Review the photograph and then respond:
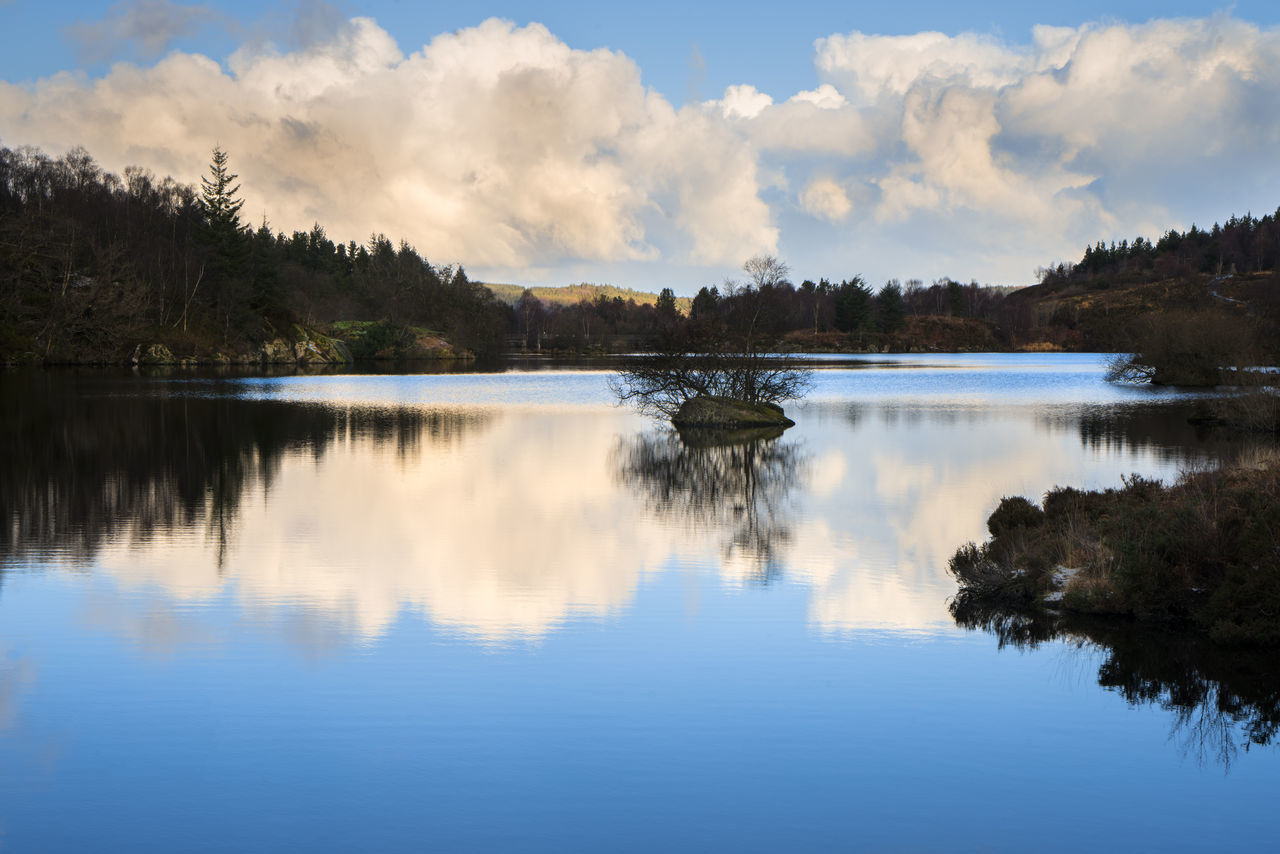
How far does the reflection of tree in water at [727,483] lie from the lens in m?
15.9

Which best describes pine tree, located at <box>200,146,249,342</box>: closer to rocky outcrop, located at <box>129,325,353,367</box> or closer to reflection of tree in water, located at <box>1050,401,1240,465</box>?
rocky outcrop, located at <box>129,325,353,367</box>

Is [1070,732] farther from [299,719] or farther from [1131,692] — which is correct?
[299,719]

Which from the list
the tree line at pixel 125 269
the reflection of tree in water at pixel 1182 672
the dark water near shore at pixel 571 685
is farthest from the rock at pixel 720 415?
the tree line at pixel 125 269

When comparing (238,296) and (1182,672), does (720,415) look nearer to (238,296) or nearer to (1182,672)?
(1182,672)

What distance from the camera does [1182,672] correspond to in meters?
9.67

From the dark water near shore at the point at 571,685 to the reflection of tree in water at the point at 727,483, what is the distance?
15cm

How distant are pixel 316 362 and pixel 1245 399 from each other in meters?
80.6

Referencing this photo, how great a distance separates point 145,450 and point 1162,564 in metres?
23.7

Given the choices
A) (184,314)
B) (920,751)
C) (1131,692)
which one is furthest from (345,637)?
(184,314)

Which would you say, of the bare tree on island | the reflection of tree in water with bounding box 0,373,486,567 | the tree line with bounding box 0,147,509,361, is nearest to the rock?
the bare tree on island

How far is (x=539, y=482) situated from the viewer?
21.9 meters

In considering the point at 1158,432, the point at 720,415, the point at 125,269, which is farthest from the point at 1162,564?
the point at 125,269

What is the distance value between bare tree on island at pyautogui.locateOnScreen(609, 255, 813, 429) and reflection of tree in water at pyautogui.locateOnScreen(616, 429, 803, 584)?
1175 mm

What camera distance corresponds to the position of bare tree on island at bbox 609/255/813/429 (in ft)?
111
